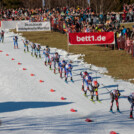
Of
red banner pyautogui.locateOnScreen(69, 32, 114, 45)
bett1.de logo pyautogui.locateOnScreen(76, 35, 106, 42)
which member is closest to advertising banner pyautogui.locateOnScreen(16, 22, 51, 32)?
red banner pyautogui.locateOnScreen(69, 32, 114, 45)

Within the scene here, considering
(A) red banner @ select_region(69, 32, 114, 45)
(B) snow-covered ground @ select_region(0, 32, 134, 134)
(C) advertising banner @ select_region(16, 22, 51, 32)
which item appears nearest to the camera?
(B) snow-covered ground @ select_region(0, 32, 134, 134)

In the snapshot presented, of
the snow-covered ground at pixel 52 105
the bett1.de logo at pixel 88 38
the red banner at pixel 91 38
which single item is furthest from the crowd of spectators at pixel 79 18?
the snow-covered ground at pixel 52 105

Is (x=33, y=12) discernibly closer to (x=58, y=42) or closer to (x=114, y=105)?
(x=58, y=42)

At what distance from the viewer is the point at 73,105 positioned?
16.4m

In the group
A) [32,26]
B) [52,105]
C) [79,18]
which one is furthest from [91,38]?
[32,26]

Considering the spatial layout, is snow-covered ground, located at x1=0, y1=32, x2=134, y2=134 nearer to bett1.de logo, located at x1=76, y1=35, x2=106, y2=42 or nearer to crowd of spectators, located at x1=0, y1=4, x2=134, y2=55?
bett1.de logo, located at x1=76, y1=35, x2=106, y2=42

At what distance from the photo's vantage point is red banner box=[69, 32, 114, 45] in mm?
27047

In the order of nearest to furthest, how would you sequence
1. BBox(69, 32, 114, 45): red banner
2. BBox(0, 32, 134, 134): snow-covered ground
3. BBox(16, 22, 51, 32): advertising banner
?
BBox(0, 32, 134, 134): snow-covered ground → BBox(69, 32, 114, 45): red banner → BBox(16, 22, 51, 32): advertising banner

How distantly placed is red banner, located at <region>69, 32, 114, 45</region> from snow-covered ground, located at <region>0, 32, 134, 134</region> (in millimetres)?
2776

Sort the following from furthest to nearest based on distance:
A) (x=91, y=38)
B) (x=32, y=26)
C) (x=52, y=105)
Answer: (x=32, y=26) → (x=91, y=38) → (x=52, y=105)

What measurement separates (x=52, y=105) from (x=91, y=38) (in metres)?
11.9

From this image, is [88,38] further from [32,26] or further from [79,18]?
[32,26]

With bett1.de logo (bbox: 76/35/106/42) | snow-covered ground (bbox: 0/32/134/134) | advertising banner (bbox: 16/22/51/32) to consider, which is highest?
advertising banner (bbox: 16/22/51/32)

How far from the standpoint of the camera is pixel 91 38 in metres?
27.1
